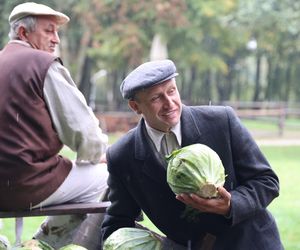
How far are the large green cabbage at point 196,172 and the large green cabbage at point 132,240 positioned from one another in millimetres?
423

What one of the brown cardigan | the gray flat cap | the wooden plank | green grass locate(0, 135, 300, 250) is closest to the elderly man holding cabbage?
the gray flat cap

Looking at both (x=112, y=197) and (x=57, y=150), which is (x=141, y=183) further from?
(x=57, y=150)

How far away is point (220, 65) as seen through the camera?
31.4 m

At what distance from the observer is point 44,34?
4152 mm

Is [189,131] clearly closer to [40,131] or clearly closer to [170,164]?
[170,164]

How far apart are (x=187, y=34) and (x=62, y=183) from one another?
76.6 feet

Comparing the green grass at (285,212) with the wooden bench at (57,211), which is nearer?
the wooden bench at (57,211)

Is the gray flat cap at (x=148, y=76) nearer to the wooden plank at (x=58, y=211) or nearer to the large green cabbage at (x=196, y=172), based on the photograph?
the large green cabbage at (x=196, y=172)

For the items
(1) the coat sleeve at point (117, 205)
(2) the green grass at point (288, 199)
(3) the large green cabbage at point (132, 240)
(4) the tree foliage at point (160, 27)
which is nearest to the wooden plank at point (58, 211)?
(1) the coat sleeve at point (117, 205)

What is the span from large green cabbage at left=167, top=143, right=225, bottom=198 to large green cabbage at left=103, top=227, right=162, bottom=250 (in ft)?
1.39

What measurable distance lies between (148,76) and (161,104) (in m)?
0.14

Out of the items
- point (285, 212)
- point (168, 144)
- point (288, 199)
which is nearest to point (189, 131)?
point (168, 144)

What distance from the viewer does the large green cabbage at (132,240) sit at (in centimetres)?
301

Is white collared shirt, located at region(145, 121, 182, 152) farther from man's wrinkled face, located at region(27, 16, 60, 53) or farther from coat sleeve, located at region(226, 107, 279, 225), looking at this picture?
man's wrinkled face, located at region(27, 16, 60, 53)
